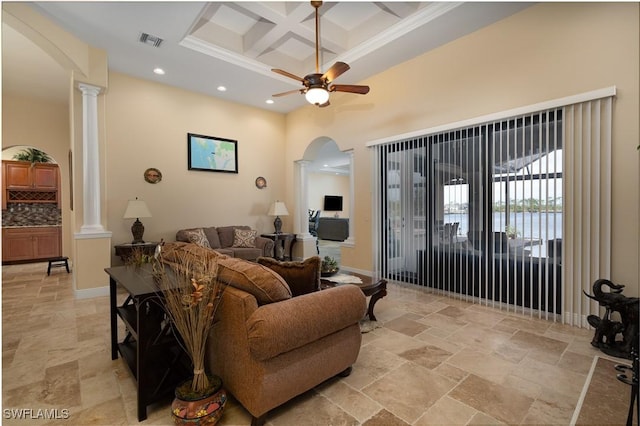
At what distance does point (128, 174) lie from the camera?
17.5 ft

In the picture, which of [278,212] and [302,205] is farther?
[302,205]

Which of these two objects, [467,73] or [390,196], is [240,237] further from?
[467,73]

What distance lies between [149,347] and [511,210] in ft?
13.0

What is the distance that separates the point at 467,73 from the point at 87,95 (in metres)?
5.46

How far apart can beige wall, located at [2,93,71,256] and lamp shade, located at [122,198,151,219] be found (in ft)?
10.9

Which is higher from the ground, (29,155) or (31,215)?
(29,155)

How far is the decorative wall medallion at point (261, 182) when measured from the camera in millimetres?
6996

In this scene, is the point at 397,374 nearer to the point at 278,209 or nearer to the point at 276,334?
the point at 276,334

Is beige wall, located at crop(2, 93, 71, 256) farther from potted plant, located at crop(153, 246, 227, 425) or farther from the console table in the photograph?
potted plant, located at crop(153, 246, 227, 425)

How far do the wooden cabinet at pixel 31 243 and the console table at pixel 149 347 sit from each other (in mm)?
6891

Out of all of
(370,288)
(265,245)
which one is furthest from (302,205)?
(370,288)

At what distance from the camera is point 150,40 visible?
431 cm

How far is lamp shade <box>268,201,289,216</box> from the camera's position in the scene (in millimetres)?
6732

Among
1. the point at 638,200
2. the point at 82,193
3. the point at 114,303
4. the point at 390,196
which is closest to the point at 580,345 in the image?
the point at 638,200
